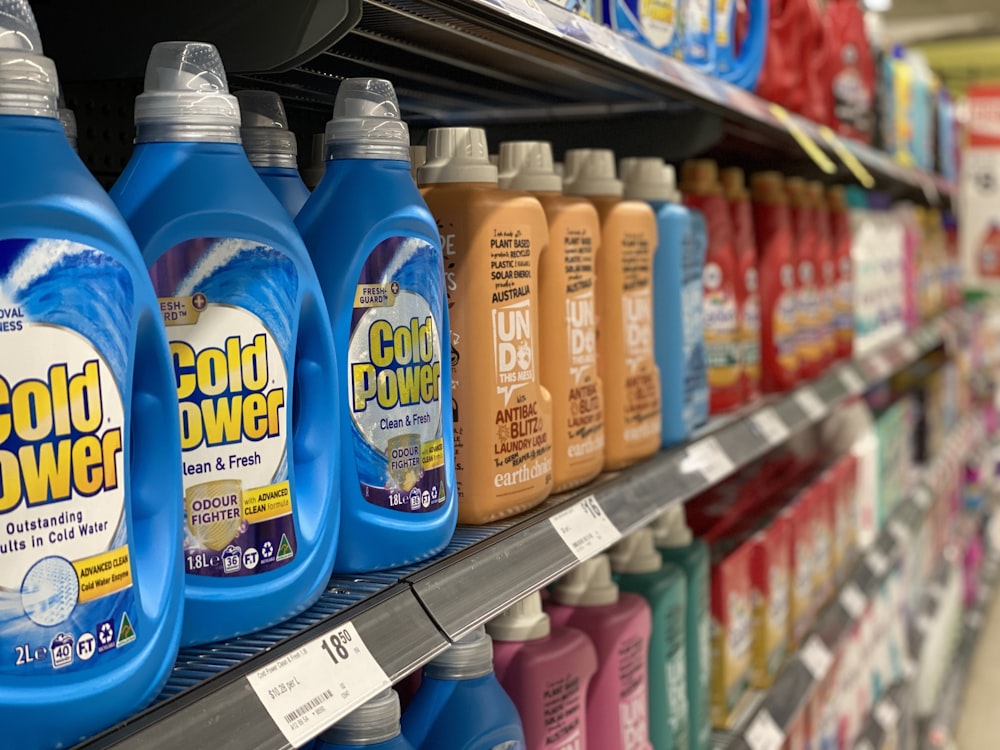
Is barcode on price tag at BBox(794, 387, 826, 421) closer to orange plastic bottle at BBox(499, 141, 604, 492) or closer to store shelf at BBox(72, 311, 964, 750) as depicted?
store shelf at BBox(72, 311, 964, 750)

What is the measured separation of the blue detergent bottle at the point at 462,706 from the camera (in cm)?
105

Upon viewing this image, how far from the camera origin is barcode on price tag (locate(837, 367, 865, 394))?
2.39m

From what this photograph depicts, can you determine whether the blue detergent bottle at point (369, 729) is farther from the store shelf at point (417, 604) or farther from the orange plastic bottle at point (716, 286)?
the orange plastic bottle at point (716, 286)

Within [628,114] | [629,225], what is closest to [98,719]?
[629,225]

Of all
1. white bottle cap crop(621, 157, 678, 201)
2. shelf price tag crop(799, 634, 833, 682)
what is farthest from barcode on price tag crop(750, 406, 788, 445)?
shelf price tag crop(799, 634, 833, 682)

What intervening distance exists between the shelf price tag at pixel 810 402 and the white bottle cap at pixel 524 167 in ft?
3.24

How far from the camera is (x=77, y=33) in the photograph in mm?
1017

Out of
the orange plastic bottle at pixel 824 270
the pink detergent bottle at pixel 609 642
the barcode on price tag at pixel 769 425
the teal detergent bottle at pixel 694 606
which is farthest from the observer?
the orange plastic bottle at pixel 824 270

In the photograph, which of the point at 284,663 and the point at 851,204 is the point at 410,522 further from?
the point at 851,204

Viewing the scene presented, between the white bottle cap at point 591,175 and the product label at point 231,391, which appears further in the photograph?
the white bottle cap at point 591,175

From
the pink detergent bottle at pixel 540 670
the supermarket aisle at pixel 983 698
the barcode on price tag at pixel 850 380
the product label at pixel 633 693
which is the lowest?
the supermarket aisle at pixel 983 698

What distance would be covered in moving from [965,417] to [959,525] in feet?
1.50

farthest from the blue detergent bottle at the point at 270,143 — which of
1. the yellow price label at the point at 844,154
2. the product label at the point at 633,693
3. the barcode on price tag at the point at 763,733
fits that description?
the yellow price label at the point at 844,154

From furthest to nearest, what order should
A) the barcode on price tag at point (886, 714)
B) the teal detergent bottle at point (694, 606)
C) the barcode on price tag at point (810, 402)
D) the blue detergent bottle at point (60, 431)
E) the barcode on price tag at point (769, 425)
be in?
1. the barcode on price tag at point (886, 714)
2. the barcode on price tag at point (810, 402)
3. the barcode on price tag at point (769, 425)
4. the teal detergent bottle at point (694, 606)
5. the blue detergent bottle at point (60, 431)
